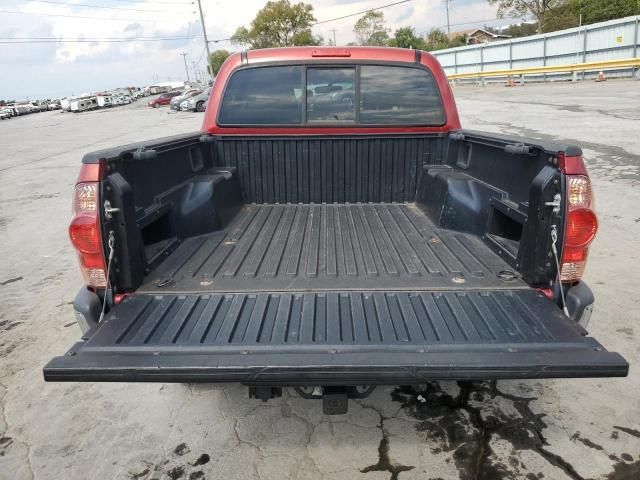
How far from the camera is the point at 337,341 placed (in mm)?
1991

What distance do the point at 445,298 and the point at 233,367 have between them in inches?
44.3

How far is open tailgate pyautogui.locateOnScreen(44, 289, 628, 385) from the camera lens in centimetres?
183

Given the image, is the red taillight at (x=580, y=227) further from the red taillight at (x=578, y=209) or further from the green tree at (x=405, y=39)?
the green tree at (x=405, y=39)

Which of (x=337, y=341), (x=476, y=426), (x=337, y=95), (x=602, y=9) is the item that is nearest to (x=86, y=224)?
(x=337, y=341)

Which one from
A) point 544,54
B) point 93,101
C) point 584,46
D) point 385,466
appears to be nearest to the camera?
point 385,466

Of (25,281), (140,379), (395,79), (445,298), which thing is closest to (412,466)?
(445,298)

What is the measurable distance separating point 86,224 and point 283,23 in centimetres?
5936

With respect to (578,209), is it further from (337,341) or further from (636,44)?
(636,44)

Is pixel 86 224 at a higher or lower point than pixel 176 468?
higher

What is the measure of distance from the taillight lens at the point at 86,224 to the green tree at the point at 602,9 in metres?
44.8

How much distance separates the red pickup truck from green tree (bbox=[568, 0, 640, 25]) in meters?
42.3

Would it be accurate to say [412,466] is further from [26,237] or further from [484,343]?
[26,237]

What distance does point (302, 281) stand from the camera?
8.46 feet

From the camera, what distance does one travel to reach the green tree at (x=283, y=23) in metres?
55.0
